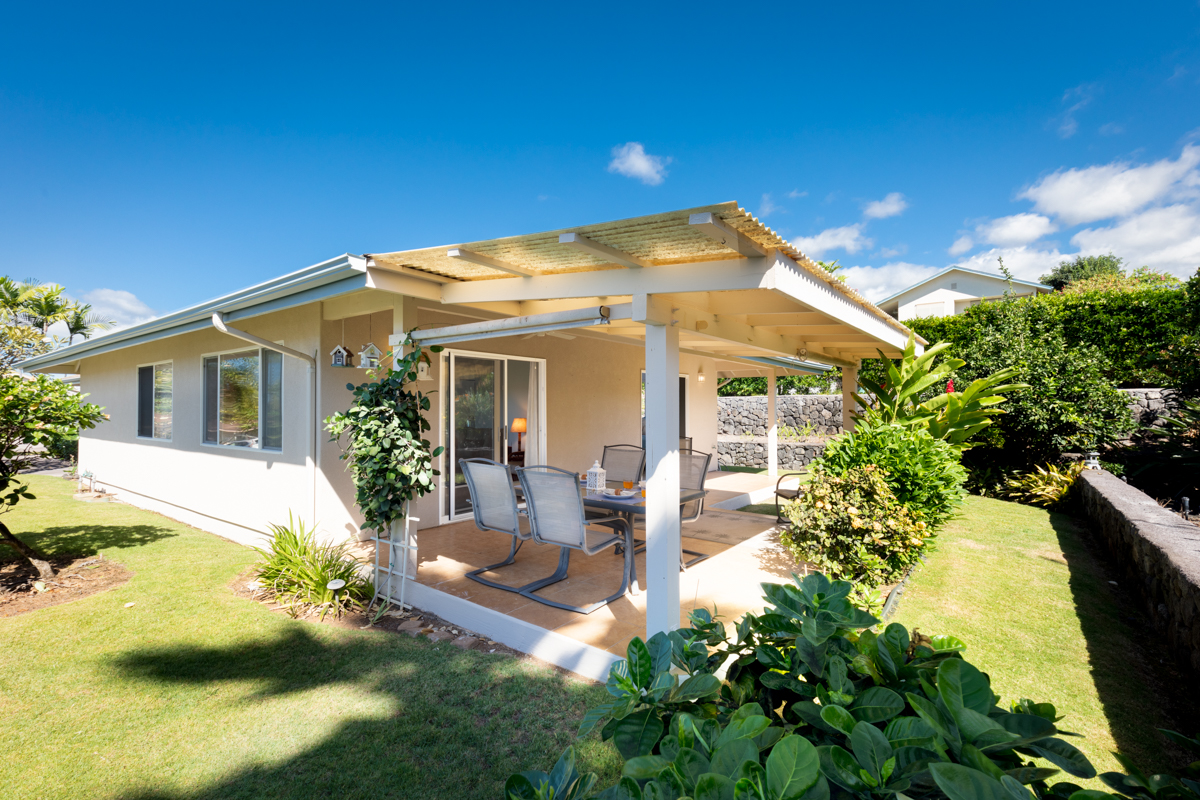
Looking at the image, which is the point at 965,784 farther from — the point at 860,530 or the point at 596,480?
the point at 596,480

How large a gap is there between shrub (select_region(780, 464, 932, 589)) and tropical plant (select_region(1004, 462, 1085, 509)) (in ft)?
17.7

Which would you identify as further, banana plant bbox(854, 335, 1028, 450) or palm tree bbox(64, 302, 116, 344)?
palm tree bbox(64, 302, 116, 344)

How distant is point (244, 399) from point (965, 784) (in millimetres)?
8412

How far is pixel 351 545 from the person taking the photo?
633 centimetres

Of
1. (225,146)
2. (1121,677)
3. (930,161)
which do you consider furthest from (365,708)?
(930,161)

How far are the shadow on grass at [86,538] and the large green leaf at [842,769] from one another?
28.6 feet

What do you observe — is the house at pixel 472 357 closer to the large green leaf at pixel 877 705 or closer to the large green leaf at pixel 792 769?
the large green leaf at pixel 877 705

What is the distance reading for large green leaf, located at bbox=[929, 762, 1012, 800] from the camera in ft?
2.19

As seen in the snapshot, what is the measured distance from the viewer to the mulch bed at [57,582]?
5.19 metres

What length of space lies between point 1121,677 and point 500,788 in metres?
3.91

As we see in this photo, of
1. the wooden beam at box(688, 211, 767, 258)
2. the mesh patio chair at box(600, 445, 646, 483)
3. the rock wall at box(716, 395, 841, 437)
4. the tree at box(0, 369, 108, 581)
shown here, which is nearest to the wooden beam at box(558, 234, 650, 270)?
the wooden beam at box(688, 211, 767, 258)

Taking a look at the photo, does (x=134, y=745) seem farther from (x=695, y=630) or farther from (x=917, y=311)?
(x=917, y=311)

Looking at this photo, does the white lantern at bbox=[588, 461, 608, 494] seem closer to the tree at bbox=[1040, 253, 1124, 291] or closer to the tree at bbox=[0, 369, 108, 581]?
the tree at bbox=[0, 369, 108, 581]

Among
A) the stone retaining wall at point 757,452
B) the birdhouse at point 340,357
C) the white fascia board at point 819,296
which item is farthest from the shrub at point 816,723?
the stone retaining wall at point 757,452
